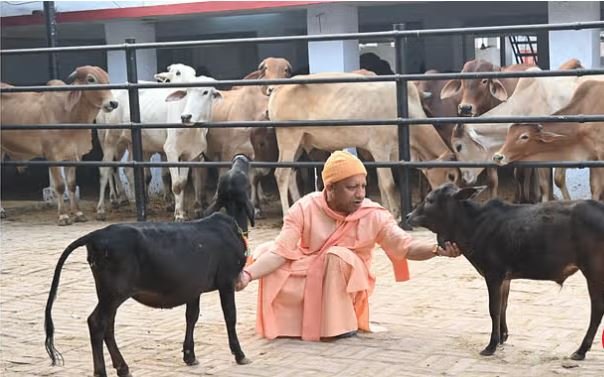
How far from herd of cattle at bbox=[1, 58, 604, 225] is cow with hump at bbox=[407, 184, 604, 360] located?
3.67 m

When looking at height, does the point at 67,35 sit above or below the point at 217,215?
above

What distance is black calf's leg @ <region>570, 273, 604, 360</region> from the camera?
4.58m

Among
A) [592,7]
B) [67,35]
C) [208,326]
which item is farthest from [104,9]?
[208,326]

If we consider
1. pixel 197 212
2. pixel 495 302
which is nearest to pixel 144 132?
pixel 197 212

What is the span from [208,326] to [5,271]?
9.37 ft

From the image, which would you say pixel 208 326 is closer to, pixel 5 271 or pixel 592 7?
pixel 5 271

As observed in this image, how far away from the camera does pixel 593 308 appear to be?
4.66 meters

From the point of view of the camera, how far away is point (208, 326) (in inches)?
226

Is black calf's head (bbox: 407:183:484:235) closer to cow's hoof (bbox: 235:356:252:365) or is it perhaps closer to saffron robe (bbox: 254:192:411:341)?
saffron robe (bbox: 254:192:411:341)

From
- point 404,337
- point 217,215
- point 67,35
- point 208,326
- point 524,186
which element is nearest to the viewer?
point 217,215

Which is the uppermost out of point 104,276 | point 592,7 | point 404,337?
point 592,7

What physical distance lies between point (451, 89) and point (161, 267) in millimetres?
6816

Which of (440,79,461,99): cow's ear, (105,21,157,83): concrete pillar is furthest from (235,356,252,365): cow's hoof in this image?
(105,21,157,83): concrete pillar

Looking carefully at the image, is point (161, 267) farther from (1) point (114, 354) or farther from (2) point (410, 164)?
(2) point (410, 164)
